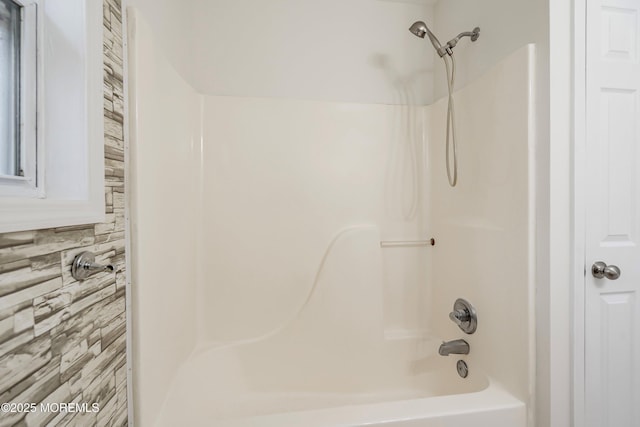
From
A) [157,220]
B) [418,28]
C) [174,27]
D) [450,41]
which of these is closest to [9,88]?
[157,220]

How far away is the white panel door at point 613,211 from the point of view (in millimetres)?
982

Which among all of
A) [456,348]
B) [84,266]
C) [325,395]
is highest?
[84,266]

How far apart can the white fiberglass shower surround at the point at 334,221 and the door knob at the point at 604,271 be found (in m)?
0.23

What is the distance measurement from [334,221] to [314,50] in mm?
1015

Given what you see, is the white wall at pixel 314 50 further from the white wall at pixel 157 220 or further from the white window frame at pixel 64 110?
the white window frame at pixel 64 110

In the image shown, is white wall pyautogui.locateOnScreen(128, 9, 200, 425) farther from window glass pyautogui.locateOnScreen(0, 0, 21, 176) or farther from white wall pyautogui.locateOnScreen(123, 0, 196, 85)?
window glass pyautogui.locateOnScreen(0, 0, 21, 176)

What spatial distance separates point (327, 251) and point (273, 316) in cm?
48

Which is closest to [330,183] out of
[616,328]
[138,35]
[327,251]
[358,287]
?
[327,251]

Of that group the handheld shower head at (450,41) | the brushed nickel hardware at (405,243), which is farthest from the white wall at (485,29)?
the brushed nickel hardware at (405,243)

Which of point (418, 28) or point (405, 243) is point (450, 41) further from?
point (405, 243)

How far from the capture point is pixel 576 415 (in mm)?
966

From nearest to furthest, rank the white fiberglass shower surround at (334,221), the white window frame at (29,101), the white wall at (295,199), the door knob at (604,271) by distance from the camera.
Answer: the white window frame at (29,101), the door knob at (604,271), the white fiberglass shower surround at (334,221), the white wall at (295,199)

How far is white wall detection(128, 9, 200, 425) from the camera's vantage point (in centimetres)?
86

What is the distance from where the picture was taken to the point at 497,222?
118 centimetres
